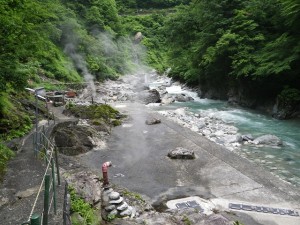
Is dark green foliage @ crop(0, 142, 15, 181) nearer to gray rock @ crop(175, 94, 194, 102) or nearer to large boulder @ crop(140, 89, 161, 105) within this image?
large boulder @ crop(140, 89, 161, 105)

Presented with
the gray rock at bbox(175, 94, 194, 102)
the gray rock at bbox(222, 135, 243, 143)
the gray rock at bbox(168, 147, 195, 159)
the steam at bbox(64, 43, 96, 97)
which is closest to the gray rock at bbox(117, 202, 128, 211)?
the gray rock at bbox(168, 147, 195, 159)

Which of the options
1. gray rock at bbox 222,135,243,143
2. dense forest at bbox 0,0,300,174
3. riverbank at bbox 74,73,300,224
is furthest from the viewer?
gray rock at bbox 222,135,243,143

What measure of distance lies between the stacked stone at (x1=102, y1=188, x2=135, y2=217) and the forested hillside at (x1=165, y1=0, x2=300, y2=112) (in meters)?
14.2

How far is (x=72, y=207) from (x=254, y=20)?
20.9 m

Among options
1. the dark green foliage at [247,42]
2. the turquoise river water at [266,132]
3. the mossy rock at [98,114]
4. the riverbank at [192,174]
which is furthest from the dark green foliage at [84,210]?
the dark green foliage at [247,42]

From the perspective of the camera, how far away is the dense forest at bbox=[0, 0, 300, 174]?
10620mm

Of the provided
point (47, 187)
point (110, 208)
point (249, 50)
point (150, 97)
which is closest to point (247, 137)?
point (249, 50)

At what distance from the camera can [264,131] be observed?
1709 centimetres

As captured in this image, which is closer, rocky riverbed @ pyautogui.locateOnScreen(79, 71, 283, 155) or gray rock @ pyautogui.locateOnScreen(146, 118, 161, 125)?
rocky riverbed @ pyautogui.locateOnScreen(79, 71, 283, 155)

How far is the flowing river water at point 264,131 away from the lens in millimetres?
11695

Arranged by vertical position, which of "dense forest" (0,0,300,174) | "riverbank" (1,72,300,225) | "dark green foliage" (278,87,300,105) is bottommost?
"riverbank" (1,72,300,225)

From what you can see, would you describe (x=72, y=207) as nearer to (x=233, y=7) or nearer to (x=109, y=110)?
(x=109, y=110)

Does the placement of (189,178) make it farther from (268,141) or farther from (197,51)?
(197,51)

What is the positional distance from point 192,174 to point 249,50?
48.7 ft
